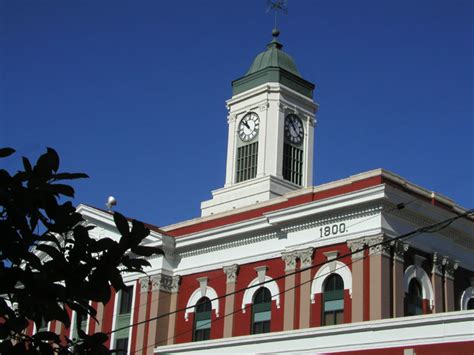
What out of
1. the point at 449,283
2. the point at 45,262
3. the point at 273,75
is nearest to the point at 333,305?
the point at 449,283

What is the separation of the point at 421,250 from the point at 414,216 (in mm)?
1372

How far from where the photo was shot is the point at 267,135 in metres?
44.6

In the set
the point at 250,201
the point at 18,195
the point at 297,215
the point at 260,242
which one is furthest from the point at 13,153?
the point at 250,201

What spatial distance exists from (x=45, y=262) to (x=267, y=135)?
3885 centimetres

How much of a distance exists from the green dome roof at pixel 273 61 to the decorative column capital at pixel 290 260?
1792cm

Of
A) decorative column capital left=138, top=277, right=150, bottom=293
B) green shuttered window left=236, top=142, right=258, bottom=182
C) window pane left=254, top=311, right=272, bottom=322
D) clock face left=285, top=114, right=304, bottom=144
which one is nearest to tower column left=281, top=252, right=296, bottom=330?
window pane left=254, top=311, right=272, bottom=322

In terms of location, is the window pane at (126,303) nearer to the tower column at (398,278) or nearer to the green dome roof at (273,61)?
the tower column at (398,278)

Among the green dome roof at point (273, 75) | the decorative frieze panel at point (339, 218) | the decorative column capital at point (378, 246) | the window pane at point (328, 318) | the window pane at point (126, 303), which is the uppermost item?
the green dome roof at point (273, 75)

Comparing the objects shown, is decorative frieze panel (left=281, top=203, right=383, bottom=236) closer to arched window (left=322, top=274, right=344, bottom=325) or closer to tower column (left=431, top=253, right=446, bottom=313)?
arched window (left=322, top=274, right=344, bottom=325)

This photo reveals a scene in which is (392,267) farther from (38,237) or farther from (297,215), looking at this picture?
(38,237)

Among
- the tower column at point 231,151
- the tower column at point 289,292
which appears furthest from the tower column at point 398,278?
the tower column at point 231,151

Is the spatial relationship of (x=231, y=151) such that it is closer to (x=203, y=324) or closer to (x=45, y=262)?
(x=203, y=324)

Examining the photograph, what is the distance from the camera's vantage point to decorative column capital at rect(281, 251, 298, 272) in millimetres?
31312

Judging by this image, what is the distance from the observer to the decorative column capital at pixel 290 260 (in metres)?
31.3
